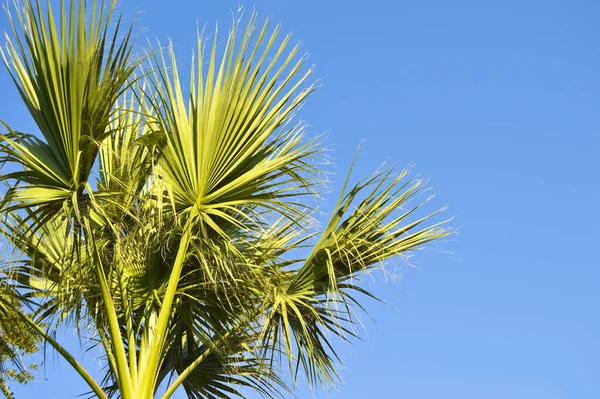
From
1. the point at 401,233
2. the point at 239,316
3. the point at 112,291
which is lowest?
the point at 112,291

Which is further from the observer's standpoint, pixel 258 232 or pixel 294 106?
pixel 258 232

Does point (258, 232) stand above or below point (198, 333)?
above

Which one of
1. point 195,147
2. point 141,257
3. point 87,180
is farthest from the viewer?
point 141,257

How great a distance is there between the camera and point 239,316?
5.44 m

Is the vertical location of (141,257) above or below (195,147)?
below

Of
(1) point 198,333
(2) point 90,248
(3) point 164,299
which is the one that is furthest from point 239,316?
(2) point 90,248

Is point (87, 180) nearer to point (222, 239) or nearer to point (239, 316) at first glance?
point (222, 239)

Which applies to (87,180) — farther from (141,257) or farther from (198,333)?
(198,333)

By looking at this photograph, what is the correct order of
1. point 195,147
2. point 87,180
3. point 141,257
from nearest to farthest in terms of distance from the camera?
point 87,180, point 195,147, point 141,257

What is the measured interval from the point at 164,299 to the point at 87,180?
969 mm

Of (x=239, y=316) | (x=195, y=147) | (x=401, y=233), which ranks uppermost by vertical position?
(x=401, y=233)

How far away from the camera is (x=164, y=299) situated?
4.89 metres

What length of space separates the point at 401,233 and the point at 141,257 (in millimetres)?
1892

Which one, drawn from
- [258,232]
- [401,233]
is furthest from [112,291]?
[401,233]
